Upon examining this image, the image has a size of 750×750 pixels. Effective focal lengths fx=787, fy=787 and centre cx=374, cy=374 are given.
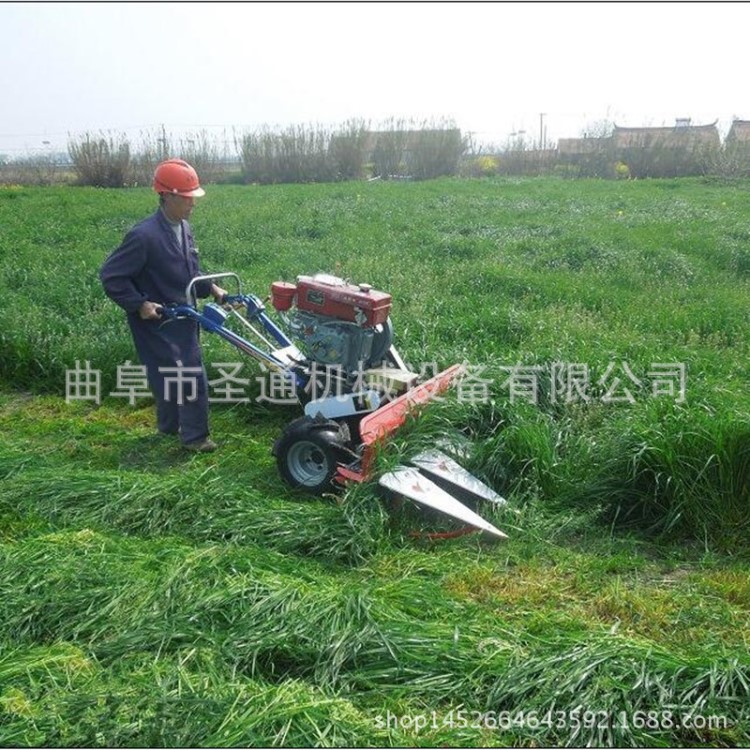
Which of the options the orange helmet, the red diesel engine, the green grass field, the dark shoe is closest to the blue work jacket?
the orange helmet

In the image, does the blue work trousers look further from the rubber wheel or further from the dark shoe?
the rubber wheel

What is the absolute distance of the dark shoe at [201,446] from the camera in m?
5.43

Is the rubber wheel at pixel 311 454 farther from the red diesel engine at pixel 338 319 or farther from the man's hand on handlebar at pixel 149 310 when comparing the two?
the man's hand on handlebar at pixel 149 310

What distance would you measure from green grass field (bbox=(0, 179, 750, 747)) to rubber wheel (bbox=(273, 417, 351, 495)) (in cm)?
13

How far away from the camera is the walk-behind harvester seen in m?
4.38

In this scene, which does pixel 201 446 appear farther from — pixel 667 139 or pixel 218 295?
pixel 667 139

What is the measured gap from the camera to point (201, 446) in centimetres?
544

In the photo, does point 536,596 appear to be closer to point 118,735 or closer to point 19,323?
point 118,735

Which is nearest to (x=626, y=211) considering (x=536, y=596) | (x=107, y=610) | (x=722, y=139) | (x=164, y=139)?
(x=536, y=596)

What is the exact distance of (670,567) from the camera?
3838 mm

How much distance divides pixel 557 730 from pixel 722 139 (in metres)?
33.8

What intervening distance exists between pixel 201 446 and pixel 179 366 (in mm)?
571

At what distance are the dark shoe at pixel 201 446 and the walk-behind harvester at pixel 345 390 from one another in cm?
72

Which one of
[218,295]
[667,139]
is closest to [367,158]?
[667,139]
